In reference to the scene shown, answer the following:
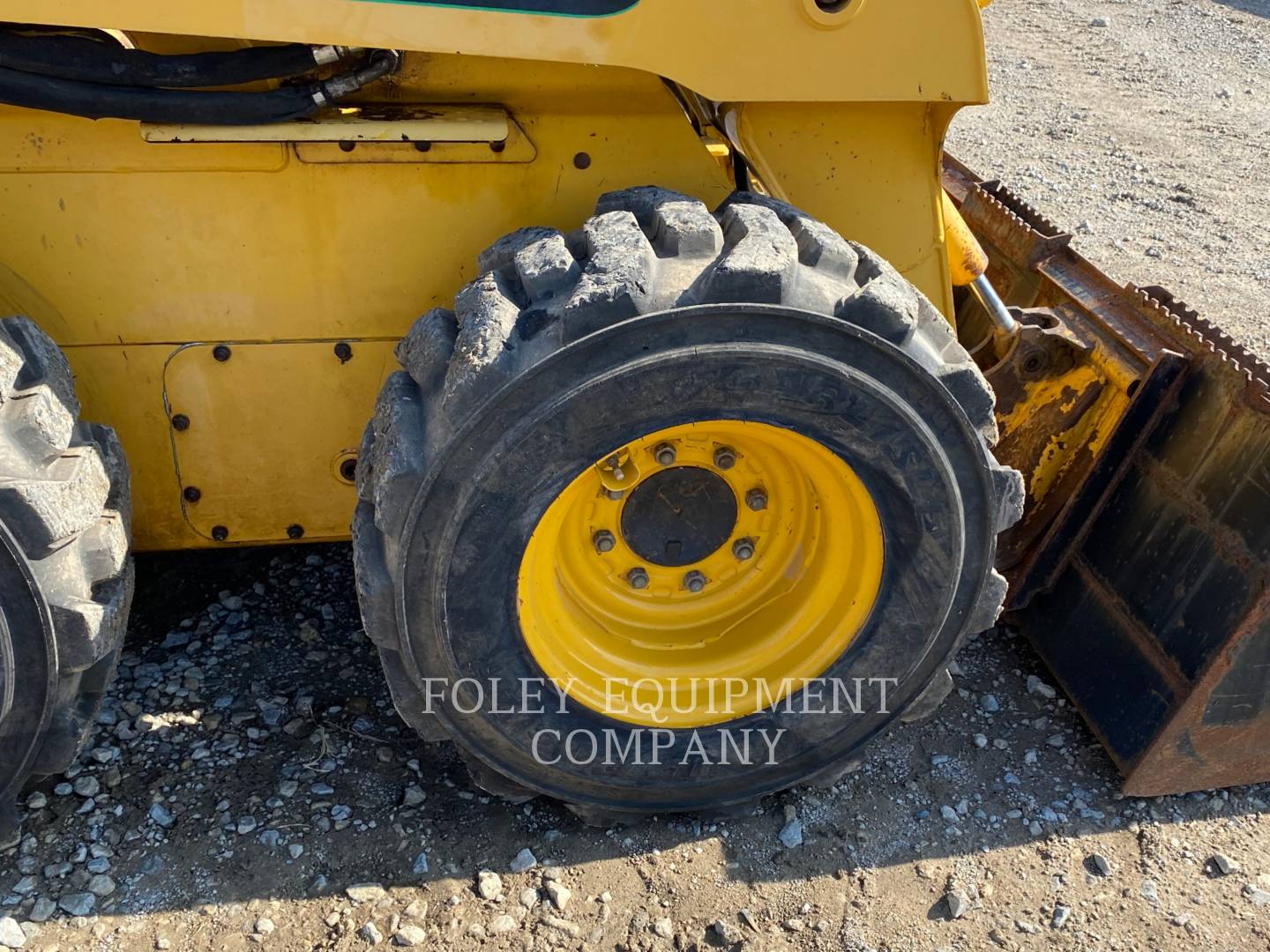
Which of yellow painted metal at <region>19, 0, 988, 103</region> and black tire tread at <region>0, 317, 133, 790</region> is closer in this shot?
yellow painted metal at <region>19, 0, 988, 103</region>

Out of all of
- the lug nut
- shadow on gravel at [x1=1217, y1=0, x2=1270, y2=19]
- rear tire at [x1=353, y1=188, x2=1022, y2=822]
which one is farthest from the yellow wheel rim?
shadow on gravel at [x1=1217, y1=0, x2=1270, y2=19]

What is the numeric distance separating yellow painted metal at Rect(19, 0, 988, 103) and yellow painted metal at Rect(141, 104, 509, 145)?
0.26 meters

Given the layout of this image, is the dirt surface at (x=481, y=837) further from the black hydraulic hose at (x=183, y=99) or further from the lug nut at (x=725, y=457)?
the black hydraulic hose at (x=183, y=99)

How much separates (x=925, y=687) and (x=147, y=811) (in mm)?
1865

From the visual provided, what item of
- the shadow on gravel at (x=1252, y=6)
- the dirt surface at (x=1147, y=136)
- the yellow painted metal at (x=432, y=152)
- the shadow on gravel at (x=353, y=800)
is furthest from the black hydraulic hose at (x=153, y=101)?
the shadow on gravel at (x=1252, y=6)

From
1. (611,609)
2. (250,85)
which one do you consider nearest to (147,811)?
(611,609)

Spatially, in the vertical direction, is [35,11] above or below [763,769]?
above

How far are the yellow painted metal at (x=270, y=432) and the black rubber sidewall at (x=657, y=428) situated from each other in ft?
2.07

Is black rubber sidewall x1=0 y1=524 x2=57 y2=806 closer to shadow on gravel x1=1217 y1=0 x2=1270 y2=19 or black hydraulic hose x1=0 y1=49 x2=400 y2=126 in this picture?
black hydraulic hose x1=0 y1=49 x2=400 y2=126

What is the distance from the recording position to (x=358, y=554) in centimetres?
221

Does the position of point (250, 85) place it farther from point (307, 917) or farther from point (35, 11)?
A: point (307, 917)

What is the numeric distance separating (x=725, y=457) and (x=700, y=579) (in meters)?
0.36

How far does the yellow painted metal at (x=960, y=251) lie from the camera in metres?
2.87

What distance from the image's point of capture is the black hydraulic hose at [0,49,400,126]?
2057 mm
